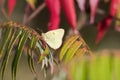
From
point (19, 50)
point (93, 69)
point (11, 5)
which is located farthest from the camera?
point (11, 5)

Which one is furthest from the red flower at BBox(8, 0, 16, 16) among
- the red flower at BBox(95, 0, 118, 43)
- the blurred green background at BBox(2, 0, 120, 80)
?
the red flower at BBox(95, 0, 118, 43)

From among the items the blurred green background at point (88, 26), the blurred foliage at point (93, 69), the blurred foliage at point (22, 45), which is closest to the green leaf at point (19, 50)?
the blurred foliage at point (22, 45)

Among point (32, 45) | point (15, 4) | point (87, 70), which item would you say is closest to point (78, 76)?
point (87, 70)

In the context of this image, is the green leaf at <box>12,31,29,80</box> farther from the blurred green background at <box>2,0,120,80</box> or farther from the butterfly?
the blurred green background at <box>2,0,120,80</box>

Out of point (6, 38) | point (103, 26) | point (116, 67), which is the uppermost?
point (6, 38)

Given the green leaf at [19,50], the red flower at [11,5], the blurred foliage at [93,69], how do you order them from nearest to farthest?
1. the blurred foliage at [93,69]
2. the green leaf at [19,50]
3. the red flower at [11,5]

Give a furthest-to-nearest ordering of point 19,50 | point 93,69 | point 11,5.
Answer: point 11,5 < point 19,50 < point 93,69

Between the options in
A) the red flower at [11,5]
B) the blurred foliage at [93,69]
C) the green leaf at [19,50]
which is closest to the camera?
the blurred foliage at [93,69]

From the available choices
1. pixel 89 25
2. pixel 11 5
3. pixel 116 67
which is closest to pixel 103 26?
pixel 89 25

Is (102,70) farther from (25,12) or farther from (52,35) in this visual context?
(25,12)

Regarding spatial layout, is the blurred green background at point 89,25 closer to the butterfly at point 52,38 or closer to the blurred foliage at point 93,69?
the butterfly at point 52,38

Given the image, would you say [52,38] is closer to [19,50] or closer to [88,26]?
[19,50]
